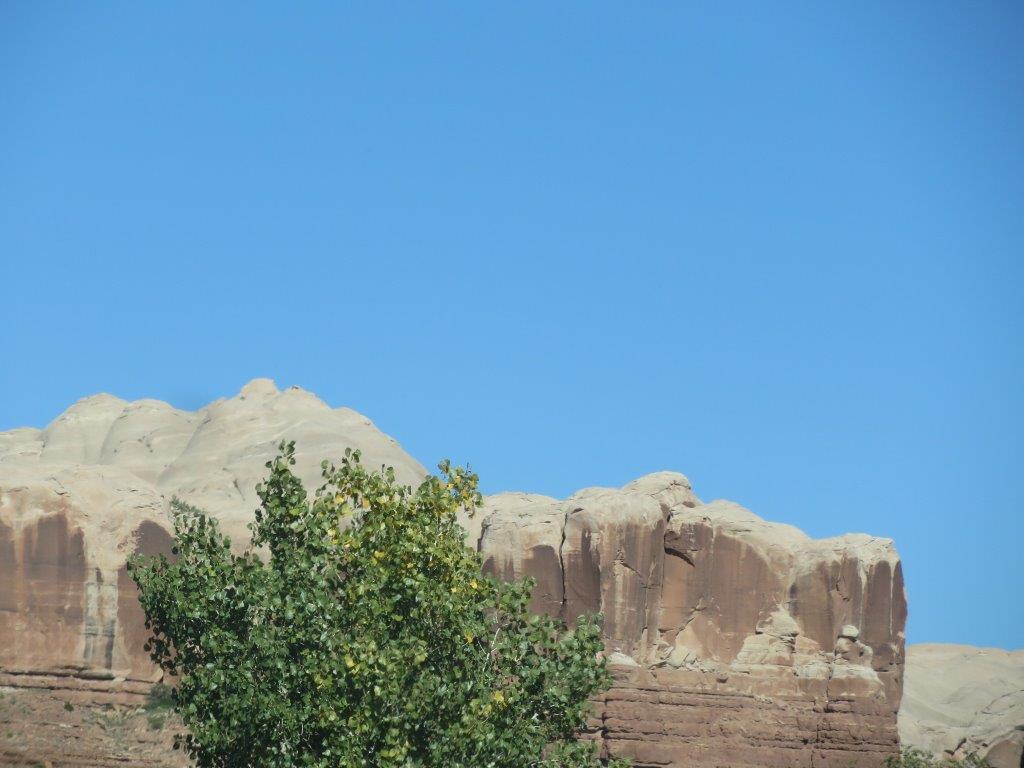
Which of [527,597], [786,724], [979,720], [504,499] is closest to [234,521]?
[504,499]

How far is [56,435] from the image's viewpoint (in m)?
118

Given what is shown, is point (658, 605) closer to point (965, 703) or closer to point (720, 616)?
point (720, 616)

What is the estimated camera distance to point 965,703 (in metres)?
99.4

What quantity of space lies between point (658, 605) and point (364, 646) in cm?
4220

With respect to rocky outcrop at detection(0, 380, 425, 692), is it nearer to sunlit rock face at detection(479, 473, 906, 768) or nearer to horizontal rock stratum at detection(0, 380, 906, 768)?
horizontal rock stratum at detection(0, 380, 906, 768)

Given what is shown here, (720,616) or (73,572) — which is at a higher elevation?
(73,572)

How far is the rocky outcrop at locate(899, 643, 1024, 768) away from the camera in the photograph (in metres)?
78.1

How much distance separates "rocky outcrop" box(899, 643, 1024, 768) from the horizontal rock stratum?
26.3ft

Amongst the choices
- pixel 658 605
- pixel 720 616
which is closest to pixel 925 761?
pixel 720 616

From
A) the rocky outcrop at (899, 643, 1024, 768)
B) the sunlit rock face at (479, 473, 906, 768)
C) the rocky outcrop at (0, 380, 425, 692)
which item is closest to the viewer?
the rocky outcrop at (0, 380, 425, 692)

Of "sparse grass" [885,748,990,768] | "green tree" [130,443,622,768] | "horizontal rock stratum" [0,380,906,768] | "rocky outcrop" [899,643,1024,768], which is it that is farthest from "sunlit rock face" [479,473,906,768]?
"green tree" [130,443,622,768]

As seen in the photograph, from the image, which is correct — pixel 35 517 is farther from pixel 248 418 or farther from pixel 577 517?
pixel 248 418

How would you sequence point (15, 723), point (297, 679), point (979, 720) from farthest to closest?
point (979, 720) → point (15, 723) → point (297, 679)

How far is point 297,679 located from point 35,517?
36939 mm
